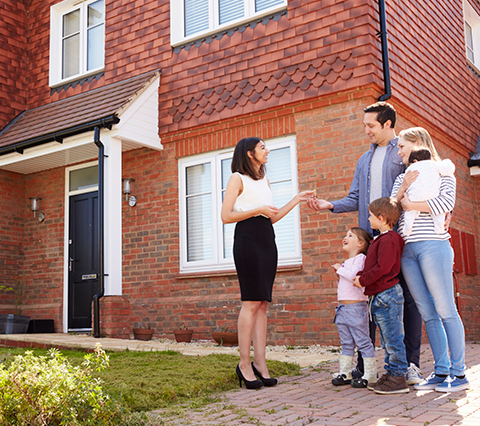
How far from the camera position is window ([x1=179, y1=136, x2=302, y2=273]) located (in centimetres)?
741

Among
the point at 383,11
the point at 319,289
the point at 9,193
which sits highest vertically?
the point at 383,11

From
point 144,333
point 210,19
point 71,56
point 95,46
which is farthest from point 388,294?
point 71,56

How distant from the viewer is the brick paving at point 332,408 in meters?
2.87

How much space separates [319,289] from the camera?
689cm

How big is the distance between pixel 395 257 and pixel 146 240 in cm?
555

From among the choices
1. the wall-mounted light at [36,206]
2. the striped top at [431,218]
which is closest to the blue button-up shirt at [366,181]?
the striped top at [431,218]

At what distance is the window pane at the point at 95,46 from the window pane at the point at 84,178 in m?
1.82

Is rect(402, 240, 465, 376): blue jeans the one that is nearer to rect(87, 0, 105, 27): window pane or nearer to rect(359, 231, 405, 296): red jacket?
rect(359, 231, 405, 296): red jacket

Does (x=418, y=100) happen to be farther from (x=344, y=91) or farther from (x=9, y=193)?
(x=9, y=193)

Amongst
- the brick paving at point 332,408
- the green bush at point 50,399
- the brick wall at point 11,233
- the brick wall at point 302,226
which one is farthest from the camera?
the brick wall at point 11,233

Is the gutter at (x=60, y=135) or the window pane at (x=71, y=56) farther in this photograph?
the window pane at (x=71, y=56)

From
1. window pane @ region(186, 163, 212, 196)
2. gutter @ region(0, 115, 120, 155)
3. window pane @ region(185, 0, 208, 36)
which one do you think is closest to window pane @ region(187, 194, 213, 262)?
window pane @ region(186, 163, 212, 196)

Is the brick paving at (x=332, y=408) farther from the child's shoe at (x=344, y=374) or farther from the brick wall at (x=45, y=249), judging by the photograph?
the brick wall at (x=45, y=249)

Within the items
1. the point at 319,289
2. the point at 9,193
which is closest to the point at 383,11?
the point at 319,289
